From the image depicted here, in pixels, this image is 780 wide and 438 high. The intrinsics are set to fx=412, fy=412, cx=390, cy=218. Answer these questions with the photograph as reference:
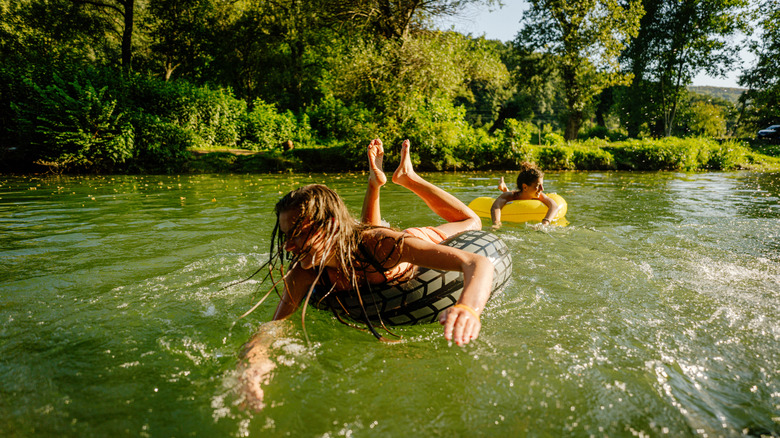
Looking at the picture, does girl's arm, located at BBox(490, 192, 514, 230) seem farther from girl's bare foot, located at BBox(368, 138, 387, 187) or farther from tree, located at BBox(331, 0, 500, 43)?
tree, located at BBox(331, 0, 500, 43)

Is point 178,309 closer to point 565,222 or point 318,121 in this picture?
point 565,222

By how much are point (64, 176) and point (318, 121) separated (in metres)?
12.2

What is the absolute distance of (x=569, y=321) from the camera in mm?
3043

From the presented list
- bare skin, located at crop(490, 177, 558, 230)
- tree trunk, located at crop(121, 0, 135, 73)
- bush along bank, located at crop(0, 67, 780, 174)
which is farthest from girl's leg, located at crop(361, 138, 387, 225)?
tree trunk, located at crop(121, 0, 135, 73)

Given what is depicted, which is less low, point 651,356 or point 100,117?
point 100,117

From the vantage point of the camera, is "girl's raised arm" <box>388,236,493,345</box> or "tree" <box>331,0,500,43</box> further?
"tree" <box>331,0,500,43</box>

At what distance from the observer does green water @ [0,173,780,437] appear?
1.96 m

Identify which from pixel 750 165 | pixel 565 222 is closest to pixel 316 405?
pixel 565 222

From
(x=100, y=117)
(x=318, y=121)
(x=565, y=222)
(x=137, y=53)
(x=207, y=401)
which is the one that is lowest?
(x=207, y=401)

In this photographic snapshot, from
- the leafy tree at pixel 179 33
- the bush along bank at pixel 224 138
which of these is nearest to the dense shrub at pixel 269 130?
the bush along bank at pixel 224 138

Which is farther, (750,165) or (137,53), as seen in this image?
(137,53)

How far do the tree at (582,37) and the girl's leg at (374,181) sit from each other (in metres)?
23.5

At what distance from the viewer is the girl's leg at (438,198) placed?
3.76 metres

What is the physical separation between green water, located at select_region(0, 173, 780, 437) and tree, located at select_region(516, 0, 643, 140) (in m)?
20.7
